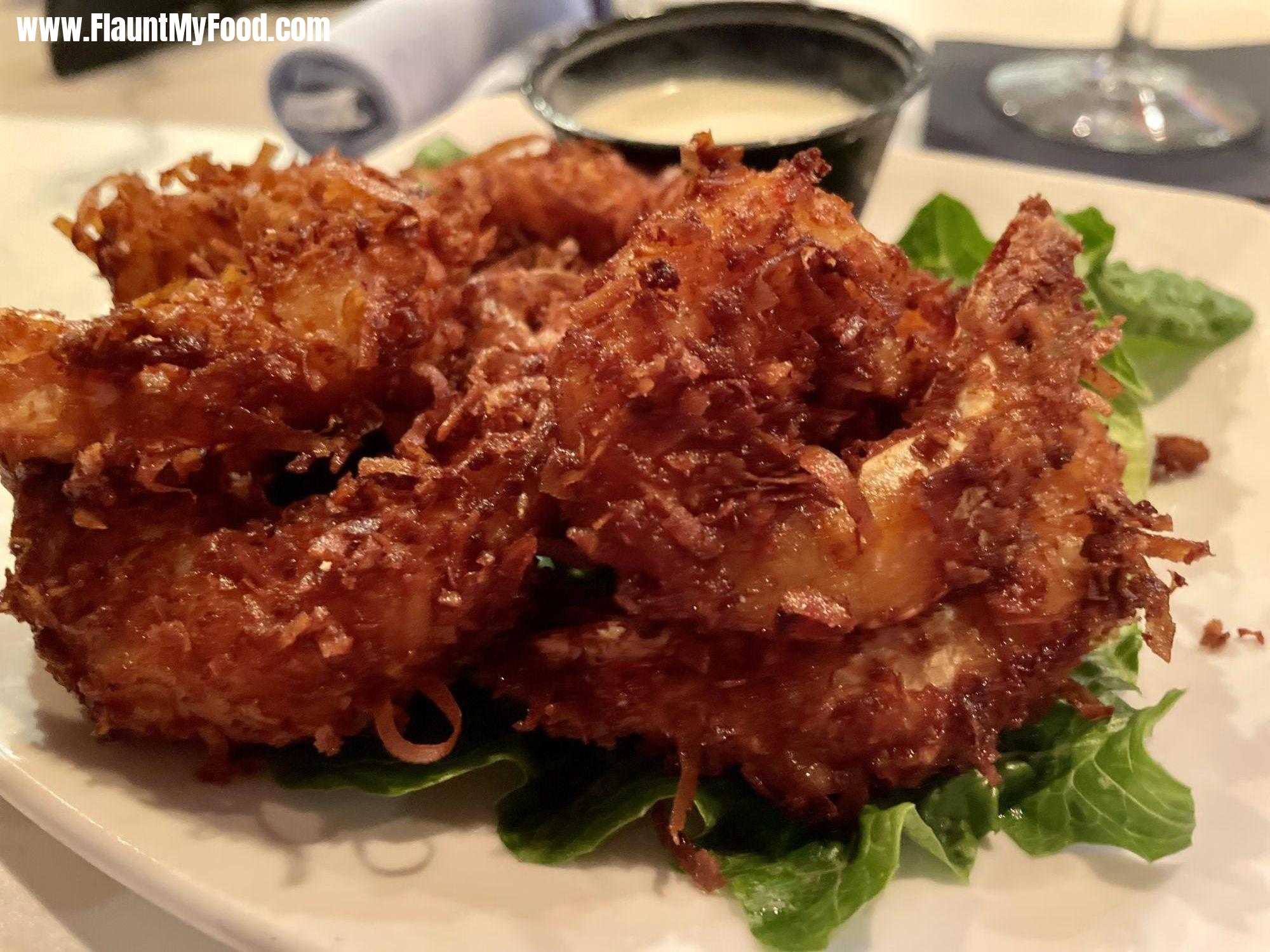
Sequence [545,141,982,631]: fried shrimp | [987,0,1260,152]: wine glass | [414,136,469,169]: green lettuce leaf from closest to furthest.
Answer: [545,141,982,631]: fried shrimp, [414,136,469,169]: green lettuce leaf, [987,0,1260,152]: wine glass

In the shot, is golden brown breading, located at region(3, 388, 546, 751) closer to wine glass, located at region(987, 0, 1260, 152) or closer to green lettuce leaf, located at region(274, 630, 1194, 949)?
green lettuce leaf, located at region(274, 630, 1194, 949)

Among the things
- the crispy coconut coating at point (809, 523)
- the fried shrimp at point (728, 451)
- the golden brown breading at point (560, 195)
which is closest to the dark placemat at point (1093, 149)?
the golden brown breading at point (560, 195)

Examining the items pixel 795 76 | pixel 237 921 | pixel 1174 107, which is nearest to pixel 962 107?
pixel 1174 107

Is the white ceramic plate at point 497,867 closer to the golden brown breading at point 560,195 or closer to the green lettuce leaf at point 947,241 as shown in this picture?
the green lettuce leaf at point 947,241

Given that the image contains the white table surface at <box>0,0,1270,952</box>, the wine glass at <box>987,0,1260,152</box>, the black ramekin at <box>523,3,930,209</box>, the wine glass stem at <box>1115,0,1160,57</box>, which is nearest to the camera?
the white table surface at <box>0,0,1270,952</box>

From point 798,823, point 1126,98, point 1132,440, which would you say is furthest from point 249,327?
point 1126,98

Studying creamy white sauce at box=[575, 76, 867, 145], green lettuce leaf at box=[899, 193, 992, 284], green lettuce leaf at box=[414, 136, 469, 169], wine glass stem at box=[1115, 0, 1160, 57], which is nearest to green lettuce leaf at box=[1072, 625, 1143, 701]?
green lettuce leaf at box=[899, 193, 992, 284]

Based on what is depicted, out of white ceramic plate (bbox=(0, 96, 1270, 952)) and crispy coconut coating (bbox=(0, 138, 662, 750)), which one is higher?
crispy coconut coating (bbox=(0, 138, 662, 750))
